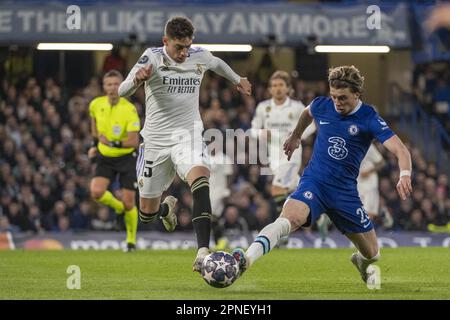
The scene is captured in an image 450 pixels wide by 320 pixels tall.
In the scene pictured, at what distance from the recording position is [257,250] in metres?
9.04

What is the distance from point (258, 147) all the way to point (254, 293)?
12336 mm

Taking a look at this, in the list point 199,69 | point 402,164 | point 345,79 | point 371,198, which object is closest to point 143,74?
point 199,69

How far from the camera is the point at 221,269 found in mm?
8914

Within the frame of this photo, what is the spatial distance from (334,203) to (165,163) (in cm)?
231

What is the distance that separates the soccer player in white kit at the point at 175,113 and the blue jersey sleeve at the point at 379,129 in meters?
1.73

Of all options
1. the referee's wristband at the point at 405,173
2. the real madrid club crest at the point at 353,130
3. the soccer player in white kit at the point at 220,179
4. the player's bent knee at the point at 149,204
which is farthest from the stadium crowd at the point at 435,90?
the referee's wristband at the point at 405,173

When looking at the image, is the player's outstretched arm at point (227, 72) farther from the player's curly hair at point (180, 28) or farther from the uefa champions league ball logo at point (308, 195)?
the uefa champions league ball logo at point (308, 195)

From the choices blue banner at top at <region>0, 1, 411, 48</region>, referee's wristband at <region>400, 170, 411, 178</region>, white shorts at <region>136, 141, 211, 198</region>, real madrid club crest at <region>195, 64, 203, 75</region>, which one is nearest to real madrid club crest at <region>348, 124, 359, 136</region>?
referee's wristband at <region>400, 170, 411, 178</region>

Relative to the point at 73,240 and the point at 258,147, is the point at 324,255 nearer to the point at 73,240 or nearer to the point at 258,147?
the point at 73,240

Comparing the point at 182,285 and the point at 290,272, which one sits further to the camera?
the point at 290,272

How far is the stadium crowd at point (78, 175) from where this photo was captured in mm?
20469

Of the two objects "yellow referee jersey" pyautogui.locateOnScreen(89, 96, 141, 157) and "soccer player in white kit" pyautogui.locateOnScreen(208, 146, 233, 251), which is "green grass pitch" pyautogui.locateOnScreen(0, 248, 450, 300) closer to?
"yellow referee jersey" pyautogui.locateOnScreen(89, 96, 141, 157)

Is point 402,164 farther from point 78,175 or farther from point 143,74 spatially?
point 78,175
